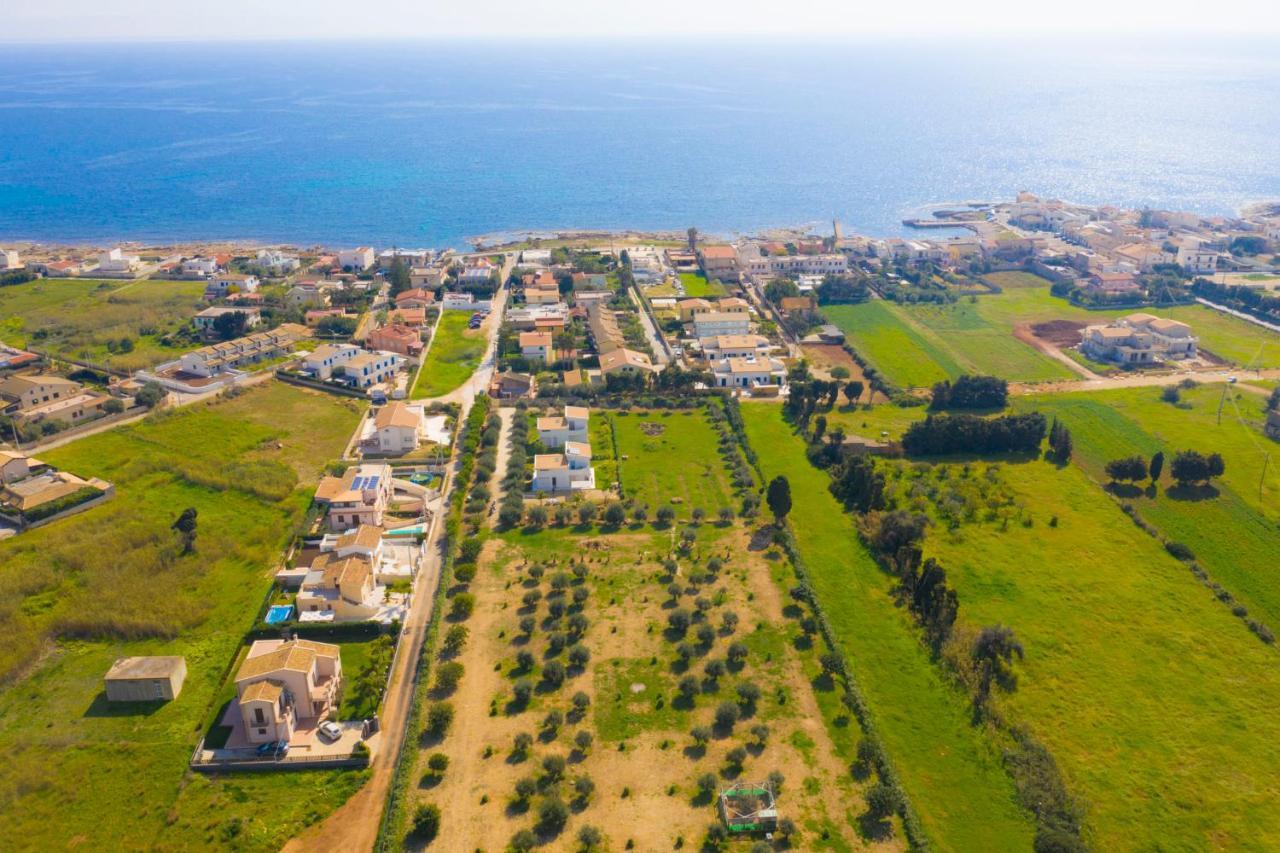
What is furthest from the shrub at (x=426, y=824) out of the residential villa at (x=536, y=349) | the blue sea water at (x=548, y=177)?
the blue sea water at (x=548, y=177)

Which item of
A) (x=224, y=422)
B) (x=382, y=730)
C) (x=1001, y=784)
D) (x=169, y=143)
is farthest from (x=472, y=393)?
(x=169, y=143)

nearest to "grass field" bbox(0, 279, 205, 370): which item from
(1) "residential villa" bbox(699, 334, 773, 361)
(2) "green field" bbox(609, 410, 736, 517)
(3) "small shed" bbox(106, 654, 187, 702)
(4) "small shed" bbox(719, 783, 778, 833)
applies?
(3) "small shed" bbox(106, 654, 187, 702)

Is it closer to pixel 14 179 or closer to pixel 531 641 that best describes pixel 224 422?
pixel 531 641

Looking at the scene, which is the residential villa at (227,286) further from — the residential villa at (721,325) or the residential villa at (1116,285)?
the residential villa at (1116,285)

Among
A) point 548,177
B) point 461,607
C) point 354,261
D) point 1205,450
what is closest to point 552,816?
point 461,607

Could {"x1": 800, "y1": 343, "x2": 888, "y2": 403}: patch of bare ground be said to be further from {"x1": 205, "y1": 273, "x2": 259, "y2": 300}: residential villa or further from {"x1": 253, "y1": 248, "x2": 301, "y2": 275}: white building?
{"x1": 253, "y1": 248, "x2": 301, "y2": 275}: white building

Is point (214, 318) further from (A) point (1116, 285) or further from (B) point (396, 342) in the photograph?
(A) point (1116, 285)
